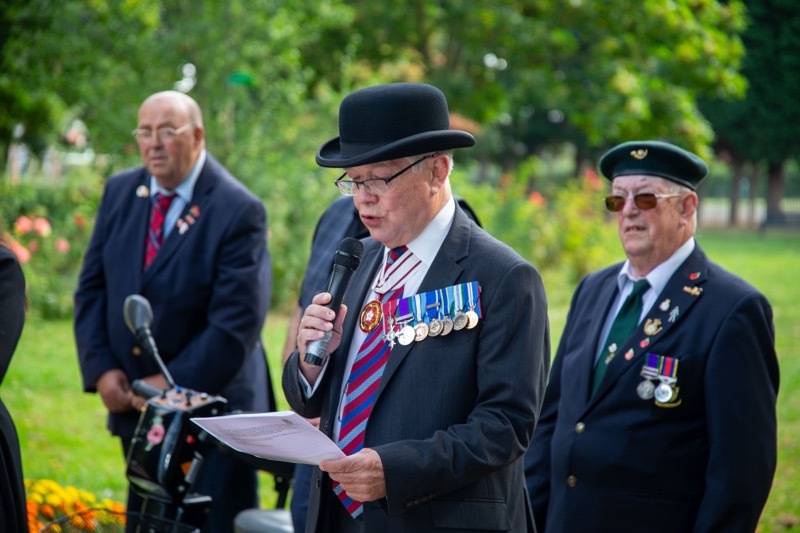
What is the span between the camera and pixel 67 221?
12.4 metres

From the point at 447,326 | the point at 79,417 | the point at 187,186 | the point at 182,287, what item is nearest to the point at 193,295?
the point at 182,287

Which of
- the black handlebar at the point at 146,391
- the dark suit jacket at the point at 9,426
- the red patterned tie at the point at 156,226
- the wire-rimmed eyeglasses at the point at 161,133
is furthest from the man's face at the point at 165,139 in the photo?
the dark suit jacket at the point at 9,426

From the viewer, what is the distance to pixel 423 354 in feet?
8.43

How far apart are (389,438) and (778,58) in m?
20.4

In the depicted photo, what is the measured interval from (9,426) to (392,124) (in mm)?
1661

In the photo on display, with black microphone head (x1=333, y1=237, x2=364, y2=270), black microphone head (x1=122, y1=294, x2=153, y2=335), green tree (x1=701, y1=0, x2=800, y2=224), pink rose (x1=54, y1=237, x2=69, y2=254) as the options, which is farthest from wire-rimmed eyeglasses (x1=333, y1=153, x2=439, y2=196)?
green tree (x1=701, y1=0, x2=800, y2=224)

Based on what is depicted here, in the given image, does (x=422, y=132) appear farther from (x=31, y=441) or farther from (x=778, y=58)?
(x=778, y=58)

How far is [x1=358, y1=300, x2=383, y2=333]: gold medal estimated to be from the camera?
2.71m

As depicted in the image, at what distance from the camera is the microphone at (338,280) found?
2600 mm

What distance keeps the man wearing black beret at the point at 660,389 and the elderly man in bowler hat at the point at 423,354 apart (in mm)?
729

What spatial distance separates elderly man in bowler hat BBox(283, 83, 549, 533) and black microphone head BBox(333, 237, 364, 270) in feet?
0.34

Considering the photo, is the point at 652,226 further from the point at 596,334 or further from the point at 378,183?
the point at 378,183

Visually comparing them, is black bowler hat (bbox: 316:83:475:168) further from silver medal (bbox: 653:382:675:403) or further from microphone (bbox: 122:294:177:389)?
microphone (bbox: 122:294:177:389)

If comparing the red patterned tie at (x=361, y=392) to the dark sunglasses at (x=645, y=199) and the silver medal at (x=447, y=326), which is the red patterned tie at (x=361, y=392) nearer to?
the silver medal at (x=447, y=326)
